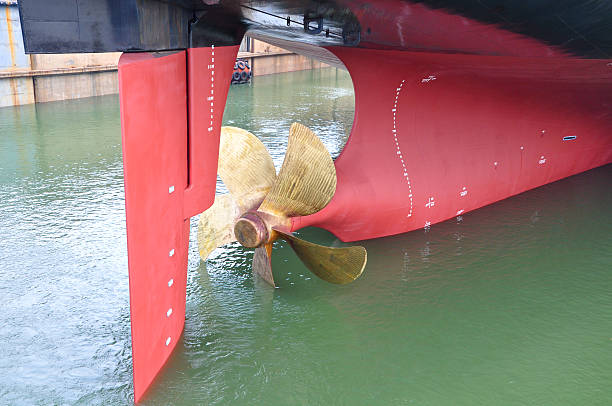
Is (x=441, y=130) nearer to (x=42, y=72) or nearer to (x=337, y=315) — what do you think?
(x=337, y=315)

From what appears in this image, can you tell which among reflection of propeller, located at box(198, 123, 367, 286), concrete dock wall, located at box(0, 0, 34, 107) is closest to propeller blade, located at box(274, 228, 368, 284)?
reflection of propeller, located at box(198, 123, 367, 286)

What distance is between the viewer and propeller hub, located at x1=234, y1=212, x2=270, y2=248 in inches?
169

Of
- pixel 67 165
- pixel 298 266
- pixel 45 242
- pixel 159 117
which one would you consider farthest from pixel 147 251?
pixel 67 165

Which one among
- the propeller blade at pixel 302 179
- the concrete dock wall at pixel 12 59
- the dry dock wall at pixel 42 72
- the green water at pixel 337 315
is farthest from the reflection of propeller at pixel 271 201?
the dry dock wall at pixel 42 72

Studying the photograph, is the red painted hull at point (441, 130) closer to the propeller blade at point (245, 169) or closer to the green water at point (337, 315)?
the green water at point (337, 315)

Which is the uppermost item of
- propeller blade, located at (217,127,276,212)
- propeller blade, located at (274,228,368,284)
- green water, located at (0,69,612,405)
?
propeller blade, located at (217,127,276,212)

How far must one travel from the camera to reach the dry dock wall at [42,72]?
1010 cm

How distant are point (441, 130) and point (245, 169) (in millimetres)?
2240

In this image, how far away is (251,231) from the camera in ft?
14.1

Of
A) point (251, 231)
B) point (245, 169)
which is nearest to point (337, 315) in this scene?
point (251, 231)

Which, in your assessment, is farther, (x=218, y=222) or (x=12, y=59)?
(x=12, y=59)

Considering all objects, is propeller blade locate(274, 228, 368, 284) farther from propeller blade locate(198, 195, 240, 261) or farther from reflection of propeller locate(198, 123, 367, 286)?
propeller blade locate(198, 195, 240, 261)

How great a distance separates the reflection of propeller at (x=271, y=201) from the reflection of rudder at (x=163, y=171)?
63 centimetres

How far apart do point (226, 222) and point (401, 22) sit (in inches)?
83.9
